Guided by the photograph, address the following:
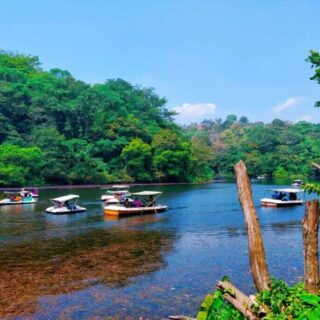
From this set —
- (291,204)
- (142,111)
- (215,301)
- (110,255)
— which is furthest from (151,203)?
(142,111)

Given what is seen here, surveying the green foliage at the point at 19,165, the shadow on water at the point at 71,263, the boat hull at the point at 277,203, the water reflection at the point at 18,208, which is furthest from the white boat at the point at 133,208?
the green foliage at the point at 19,165

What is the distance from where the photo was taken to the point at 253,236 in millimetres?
6672

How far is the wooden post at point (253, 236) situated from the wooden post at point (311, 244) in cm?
69

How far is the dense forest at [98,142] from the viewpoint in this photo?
73.2 m

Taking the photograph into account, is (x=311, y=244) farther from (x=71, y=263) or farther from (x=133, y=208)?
(x=133, y=208)

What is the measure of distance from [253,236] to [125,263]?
11689mm

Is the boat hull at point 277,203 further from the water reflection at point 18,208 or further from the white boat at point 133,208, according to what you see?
the water reflection at point 18,208

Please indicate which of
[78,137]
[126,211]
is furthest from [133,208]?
[78,137]

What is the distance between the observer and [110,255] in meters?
19.2

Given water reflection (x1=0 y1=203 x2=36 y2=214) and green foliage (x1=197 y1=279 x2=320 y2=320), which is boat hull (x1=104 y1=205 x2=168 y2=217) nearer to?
water reflection (x1=0 y1=203 x2=36 y2=214)

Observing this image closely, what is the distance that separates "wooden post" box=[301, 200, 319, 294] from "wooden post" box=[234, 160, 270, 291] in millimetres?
688

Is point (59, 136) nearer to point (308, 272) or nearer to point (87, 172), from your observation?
point (87, 172)

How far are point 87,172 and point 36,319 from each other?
66708 mm

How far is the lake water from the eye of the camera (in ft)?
39.8
